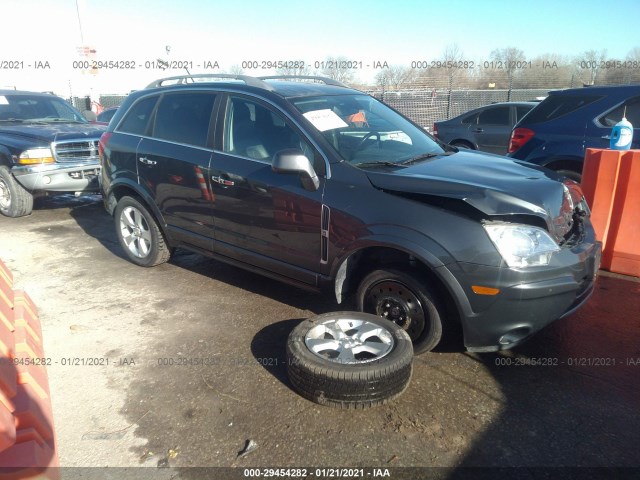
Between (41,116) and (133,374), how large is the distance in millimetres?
6900

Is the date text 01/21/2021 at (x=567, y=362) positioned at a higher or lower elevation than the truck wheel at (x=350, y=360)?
lower

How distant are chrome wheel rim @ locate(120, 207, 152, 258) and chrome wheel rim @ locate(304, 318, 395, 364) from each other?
258 centimetres

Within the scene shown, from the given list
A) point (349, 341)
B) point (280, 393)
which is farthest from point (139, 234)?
point (349, 341)

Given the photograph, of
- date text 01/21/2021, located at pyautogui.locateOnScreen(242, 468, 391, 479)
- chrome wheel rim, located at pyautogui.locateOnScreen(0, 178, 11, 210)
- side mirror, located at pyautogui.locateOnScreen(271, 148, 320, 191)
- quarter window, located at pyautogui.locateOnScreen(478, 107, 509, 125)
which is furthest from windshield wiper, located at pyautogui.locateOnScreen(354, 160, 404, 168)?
quarter window, located at pyautogui.locateOnScreen(478, 107, 509, 125)

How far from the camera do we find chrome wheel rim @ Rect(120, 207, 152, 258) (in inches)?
193

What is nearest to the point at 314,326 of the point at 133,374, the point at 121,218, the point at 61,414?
the point at 133,374

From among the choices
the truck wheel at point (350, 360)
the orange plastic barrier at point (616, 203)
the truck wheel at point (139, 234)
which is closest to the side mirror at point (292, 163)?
the truck wheel at point (350, 360)

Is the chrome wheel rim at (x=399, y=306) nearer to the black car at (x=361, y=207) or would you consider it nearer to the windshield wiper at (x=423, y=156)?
the black car at (x=361, y=207)

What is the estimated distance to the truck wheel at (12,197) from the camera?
23.2 feet

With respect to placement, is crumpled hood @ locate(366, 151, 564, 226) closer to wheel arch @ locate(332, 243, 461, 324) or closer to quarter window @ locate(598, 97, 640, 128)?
wheel arch @ locate(332, 243, 461, 324)

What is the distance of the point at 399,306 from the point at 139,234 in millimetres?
3085

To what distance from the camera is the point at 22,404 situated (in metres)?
2.23

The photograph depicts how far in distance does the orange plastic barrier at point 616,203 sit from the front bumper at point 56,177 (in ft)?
22.1

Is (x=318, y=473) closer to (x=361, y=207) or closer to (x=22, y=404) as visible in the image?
(x=22, y=404)
